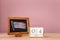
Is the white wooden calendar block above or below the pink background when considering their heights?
below

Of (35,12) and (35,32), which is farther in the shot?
(35,12)

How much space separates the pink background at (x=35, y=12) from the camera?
1.69 meters

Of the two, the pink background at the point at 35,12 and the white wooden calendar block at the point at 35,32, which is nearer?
the white wooden calendar block at the point at 35,32

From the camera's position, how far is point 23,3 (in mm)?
1696

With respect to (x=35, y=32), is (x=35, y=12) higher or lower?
higher

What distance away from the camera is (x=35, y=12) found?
1721 millimetres

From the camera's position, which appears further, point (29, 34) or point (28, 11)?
point (28, 11)

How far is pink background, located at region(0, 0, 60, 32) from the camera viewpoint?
169 cm

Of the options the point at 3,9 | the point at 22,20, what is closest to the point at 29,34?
the point at 22,20

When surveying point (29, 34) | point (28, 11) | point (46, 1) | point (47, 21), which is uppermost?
point (46, 1)

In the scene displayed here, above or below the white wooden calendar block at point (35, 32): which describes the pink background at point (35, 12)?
above

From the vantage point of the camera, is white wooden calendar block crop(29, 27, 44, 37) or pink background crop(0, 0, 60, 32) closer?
white wooden calendar block crop(29, 27, 44, 37)

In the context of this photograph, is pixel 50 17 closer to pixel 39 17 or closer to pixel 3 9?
pixel 39 17

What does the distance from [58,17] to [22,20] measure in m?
0.53
